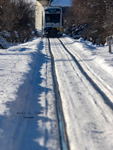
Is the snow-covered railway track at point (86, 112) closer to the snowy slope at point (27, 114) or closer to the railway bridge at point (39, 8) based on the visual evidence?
the snowy slope at point (27, 114)

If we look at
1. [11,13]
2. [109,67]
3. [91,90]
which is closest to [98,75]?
[109,67]

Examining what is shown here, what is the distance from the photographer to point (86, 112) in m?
4.95

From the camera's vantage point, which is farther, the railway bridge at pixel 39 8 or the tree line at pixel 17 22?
the railway bridge at pixel 39 8

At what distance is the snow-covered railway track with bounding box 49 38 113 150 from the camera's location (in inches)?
147

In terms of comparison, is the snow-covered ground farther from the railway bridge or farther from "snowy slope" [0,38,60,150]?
the railway bridge

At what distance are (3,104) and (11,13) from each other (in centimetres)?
2460

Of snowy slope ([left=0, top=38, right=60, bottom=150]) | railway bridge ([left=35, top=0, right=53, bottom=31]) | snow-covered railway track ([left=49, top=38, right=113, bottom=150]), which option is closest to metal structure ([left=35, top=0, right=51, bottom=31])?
railway bridge ([left=35, top=0, right=53, bottom=31])

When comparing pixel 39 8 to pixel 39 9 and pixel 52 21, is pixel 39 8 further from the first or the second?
pixel 52 21

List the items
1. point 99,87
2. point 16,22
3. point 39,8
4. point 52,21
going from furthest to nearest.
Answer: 1. point 39,8
2. point 52,21
3. point 16,22
4. point 99,87

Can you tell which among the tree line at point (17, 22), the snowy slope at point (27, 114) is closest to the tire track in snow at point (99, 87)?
the snowy slope at point (27, 114)

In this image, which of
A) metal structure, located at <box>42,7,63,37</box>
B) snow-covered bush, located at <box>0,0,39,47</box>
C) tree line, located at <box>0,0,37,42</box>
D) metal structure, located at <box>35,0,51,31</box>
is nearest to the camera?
snow-covered bush, located at <box>0,0,39,47</box>

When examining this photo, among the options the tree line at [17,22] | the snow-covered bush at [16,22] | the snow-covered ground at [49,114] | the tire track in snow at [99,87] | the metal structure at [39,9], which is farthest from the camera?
the metal structure at [39,9]

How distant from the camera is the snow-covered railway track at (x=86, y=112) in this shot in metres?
3.72

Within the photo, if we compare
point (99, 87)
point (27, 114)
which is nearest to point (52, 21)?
point (99, 87)
